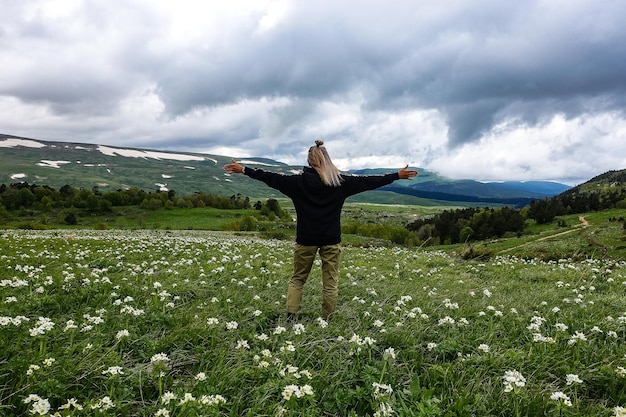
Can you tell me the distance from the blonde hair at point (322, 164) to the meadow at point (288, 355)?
2999 mm

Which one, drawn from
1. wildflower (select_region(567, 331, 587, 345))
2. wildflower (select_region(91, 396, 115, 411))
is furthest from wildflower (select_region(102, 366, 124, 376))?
wildflower (select_region(567, 331, 587, 345))

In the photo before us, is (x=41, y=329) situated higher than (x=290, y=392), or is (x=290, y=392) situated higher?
(x=41, y=329)

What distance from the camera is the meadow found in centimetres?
454

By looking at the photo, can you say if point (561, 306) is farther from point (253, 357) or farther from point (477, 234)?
point (477, 234)

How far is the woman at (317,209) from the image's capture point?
26.7ft

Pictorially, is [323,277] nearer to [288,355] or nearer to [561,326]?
[288,355]

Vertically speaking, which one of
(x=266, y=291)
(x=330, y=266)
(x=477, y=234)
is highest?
(x=330, y=266)

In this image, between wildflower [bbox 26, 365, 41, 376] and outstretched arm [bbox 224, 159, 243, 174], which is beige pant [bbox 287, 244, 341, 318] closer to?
outstretched arm [bbox 224, 159, 243, 174]

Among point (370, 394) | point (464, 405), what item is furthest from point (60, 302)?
point (464, 405)

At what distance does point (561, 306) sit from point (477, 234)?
2694 inches

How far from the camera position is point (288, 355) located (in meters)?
5.88

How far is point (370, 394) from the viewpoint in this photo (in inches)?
191

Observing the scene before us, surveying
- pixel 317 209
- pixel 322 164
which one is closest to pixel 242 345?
pixel 317 209

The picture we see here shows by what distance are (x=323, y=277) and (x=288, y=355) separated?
2.74 meters
